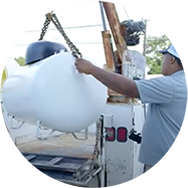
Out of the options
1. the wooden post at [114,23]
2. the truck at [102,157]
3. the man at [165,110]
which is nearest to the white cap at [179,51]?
the man at [165,110]

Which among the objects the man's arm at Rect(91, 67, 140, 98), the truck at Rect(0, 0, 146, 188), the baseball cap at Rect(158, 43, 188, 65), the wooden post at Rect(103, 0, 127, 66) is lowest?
the truck at Rect(0, 0, 146, 188)

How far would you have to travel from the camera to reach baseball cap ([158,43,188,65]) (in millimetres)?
1546

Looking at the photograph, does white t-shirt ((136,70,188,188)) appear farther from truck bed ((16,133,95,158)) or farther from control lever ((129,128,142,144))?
truck bed ((16,133,95,158))

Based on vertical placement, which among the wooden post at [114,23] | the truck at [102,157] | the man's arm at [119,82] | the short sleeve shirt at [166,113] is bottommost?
the truck at [102,157]

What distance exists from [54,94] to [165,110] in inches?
23.1

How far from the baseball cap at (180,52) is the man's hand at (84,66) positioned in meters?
0.44

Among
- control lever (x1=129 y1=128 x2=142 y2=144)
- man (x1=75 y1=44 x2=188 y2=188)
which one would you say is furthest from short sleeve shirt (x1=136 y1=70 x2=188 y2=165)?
control lever (x1=129 y1=128 x2=142 y2=144)

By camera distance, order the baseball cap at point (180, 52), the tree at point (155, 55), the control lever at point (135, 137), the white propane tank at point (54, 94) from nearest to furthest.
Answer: the white propane tank at point (54, 94) → the baseball cap at point (180, 52) → the control lever at point (135, 137) → the tree at point (155, 55)

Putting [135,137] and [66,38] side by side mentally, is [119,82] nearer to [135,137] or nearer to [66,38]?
[66,38]

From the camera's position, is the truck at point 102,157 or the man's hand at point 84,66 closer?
the man's hand at point 84,66

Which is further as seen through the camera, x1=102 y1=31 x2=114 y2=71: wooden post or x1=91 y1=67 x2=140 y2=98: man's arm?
x1=102 y1=31 x2=114 y2=71: wooden post

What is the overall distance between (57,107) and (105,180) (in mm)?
822

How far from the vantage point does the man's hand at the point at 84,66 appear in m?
1.50

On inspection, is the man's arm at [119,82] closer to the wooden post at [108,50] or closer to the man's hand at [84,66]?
the man's hand at [84,66]
